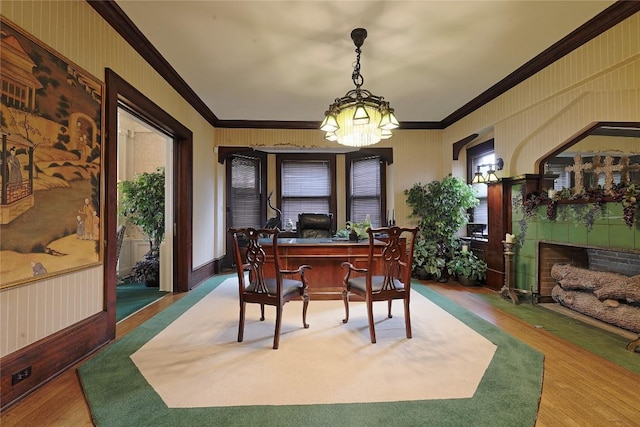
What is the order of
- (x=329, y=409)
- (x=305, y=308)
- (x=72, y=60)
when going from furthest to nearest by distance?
(x=305, y=308)
(x=72, y=60)
(x=329, y=409)

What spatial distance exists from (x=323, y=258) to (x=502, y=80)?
3260 millimetres

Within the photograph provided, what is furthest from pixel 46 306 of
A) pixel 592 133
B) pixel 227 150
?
pixel 592 133

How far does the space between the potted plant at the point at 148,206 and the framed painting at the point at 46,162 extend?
2305 mm

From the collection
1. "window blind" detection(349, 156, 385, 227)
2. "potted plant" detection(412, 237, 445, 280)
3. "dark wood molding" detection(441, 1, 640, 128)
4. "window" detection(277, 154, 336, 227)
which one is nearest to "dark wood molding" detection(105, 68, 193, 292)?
"window" detection(277, 154, 336, 227)

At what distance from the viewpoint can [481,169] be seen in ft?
16.9

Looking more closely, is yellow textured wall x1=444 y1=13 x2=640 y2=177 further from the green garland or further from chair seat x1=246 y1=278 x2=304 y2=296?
chair seat x1=246 y1=278 x2=304 y2=296

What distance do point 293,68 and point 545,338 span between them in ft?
12.3

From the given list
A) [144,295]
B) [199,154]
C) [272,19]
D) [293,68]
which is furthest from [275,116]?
[144,295]

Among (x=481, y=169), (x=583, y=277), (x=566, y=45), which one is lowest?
(x=583, y=277)

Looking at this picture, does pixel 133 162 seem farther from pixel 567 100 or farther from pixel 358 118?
pixel 567 100

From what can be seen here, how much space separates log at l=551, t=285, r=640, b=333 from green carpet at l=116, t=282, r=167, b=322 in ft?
16.2

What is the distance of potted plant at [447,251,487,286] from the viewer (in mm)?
4566

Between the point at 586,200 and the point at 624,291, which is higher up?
the point at 586,200

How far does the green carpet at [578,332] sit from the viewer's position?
2.30 meters
